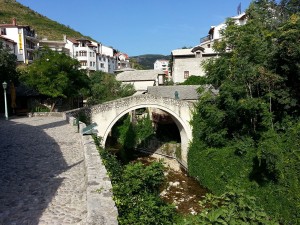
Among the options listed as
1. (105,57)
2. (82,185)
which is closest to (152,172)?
(82,185)

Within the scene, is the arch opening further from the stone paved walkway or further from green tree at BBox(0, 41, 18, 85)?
green tree at BBox(0, 41, 18, 85)

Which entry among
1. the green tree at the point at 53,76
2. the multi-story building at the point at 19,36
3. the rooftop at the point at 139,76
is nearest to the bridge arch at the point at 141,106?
the green tree at the point at 53,76

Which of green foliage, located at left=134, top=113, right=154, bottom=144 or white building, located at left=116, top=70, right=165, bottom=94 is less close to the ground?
white building, located at left=116, top=70, right=165, bottom=94

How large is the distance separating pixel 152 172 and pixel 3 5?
89313mm

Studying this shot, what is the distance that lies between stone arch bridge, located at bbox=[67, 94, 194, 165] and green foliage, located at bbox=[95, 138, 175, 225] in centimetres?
1285

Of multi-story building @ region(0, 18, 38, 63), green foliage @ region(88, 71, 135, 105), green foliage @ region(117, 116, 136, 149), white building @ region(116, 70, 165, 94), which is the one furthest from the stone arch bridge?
multi-story building @ region(0, 18, 38, 63)

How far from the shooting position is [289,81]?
1520cm

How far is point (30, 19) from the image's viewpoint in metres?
77.6

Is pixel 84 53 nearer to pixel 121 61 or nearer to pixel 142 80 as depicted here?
pixel 142 80

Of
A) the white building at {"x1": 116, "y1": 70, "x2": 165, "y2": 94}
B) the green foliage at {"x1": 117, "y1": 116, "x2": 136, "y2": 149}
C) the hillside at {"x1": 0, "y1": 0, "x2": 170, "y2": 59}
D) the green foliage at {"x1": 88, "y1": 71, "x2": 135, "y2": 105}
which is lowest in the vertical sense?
the green foliage at {"x1": 117, "y1": 116, "x2": 136, "y2": 149}

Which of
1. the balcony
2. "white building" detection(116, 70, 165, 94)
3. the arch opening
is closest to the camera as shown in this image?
the arch opening

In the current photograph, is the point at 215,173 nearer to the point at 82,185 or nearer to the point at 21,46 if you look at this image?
the point at 82,185

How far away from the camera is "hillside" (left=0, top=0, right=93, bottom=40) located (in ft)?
229

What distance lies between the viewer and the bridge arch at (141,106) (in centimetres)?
2094
